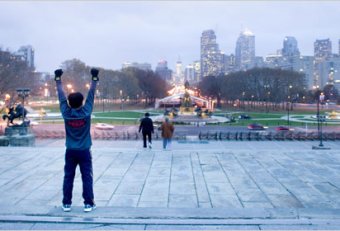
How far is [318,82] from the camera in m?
199

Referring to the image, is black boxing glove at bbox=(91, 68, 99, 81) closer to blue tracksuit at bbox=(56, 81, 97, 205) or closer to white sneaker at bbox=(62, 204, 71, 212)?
blue tracksuit at bbox=(56, 81, 97, 205)

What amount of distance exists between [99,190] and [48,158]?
13.5 feet

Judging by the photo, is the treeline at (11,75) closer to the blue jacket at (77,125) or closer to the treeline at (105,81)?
the treeline at (105,81)

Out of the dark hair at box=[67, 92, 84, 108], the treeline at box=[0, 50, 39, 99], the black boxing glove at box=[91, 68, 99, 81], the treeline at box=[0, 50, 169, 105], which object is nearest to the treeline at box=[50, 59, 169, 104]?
the treeline at box=[0, 50, 169, 105]

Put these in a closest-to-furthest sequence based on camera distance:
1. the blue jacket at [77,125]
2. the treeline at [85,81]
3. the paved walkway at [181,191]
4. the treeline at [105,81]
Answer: the paved walkway at [181,191] < the blue jacket at [77,125] < the treeline at [85,81] < the treeline at [105,81]

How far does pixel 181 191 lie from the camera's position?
7219mm

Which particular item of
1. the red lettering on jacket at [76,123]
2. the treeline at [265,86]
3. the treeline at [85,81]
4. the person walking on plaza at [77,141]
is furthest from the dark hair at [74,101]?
the treeline at [265,86]

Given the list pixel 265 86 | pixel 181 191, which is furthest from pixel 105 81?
pixel 181 191

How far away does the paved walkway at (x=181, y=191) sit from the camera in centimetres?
545

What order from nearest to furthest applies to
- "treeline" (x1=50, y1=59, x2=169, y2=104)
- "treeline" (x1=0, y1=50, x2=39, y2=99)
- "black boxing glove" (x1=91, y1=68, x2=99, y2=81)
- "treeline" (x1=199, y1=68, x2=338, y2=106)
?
"black boxing glove" (x1=91, y1=68, x2=99, y2=81), "treeline" (x1=0, y1=50, x2=39, y2=99), "treeline" (x1=199, y1=68, x2=338, y2=106), "treeline" (x1=50, y1=59, x2=169, y2=104)

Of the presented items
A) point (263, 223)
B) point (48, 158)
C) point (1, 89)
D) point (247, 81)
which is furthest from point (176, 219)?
point (247, 81)

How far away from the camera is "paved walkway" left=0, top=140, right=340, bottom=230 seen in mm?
5449

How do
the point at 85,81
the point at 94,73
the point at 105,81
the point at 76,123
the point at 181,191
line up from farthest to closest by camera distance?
the point at 105,81, the point at 85,81, the point at 181,191, the point at 94,73, the point at 76,123

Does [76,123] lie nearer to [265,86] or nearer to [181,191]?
[181,191]
